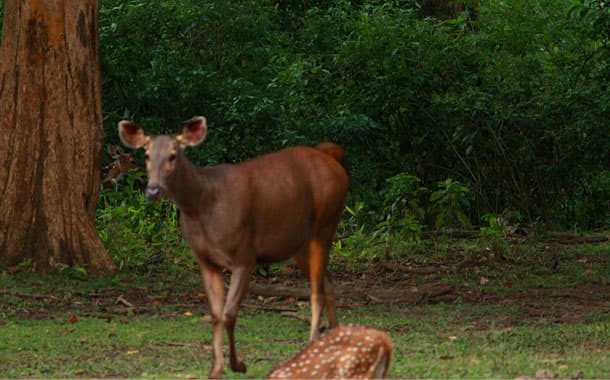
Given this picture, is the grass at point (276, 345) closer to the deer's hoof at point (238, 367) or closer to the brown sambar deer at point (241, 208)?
the deer's hoof at point (238, 367)

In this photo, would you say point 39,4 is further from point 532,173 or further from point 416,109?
point 532,173

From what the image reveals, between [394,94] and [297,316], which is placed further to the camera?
[394,94]

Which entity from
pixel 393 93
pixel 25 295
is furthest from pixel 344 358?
pixel 393 93

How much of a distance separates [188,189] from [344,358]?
1.99 metres

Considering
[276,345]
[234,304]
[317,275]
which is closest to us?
[234,304]

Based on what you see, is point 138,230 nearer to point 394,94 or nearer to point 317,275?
point 394,94

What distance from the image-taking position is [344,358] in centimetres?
665

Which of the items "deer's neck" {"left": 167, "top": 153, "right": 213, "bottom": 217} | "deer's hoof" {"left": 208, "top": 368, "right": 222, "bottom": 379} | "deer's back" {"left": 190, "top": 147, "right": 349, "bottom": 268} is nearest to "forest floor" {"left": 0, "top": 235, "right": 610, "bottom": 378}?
"deer's hoof" {"left": 208, "top": 368, "right": 222, "bottom": 379}

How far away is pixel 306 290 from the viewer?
12.3 metres

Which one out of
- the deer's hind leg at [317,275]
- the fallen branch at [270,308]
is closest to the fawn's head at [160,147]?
the deer's hind leg at [317,275]

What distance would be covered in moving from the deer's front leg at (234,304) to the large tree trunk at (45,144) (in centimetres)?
475

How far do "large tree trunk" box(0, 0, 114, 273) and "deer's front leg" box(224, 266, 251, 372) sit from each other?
475 centimetres

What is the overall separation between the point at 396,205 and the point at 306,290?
3.85 metres

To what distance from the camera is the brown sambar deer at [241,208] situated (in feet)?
26.6
